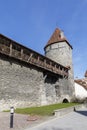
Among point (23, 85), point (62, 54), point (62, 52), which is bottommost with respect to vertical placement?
point (23, 85)

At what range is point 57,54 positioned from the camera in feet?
106

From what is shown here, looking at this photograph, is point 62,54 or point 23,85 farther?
point 62,54

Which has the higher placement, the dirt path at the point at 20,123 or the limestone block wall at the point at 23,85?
the limestone block wall at the point at 23,85

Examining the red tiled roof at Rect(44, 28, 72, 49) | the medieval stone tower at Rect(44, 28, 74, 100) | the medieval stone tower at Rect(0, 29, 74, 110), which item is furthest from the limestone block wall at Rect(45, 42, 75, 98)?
the medieval stone tower at Rect(0, 29, 74, 110)

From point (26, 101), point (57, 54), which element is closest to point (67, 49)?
point (57, 54)

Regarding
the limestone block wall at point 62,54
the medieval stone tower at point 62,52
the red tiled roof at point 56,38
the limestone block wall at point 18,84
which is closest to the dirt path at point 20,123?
the limestone block wall at point 18,84

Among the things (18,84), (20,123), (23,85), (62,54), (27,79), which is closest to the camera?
(20,123)

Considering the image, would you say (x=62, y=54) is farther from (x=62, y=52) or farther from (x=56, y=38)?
(x=56, y=38)

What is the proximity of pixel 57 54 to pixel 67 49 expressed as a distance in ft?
7.25

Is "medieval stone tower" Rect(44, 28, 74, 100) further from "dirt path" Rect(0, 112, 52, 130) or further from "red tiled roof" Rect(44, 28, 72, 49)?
"dirt path" Rect(0, 112, 52, 130)

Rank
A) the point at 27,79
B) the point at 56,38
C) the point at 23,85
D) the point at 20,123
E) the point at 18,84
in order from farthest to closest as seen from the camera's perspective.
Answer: the point at 56,38
the point at 27,79
the point at 23,85
the point at 18,84
the point at 20,123

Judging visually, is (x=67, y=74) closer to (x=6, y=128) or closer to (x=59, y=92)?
(x=59, y=92)

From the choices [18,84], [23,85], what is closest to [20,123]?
[18,84]

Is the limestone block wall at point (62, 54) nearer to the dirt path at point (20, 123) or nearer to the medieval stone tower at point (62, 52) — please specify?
the medieval stone tower at point (62, 52)
